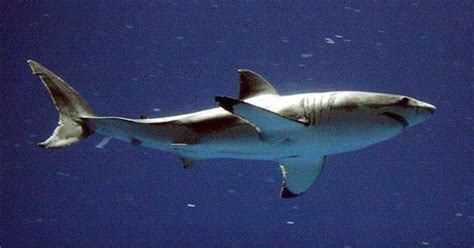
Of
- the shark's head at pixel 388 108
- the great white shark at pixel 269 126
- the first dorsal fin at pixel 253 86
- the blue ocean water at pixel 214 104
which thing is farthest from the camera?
the blue ocean water at pixel 214 104

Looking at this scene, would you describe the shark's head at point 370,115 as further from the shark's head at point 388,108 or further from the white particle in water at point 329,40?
the white particle in water at point 329,40

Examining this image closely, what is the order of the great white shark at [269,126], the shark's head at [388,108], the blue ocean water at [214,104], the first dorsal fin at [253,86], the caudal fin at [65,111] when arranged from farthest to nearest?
the blue ocean water at [214,104]
the caudal fin at [65,111]
the first dorsal fin at [253,86]
the great white shark at [269,126]
the shark's head at [388,108]

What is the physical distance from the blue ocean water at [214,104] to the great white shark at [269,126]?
8270mm

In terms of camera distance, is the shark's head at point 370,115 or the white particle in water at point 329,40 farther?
the white particle in water at point 329,40

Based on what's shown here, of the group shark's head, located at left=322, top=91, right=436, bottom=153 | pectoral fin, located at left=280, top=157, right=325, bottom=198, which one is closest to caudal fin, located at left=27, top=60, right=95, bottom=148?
pectoral fin, located at left=280, top=157, right=325, bottom=198

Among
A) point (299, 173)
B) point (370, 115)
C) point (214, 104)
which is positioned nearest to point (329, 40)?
point (214, 104)

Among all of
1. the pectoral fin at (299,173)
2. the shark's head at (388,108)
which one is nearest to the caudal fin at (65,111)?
the pectoral fin at (299,173)

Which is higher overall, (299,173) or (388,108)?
(388,108)

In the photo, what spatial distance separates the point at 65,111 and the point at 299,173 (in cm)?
242

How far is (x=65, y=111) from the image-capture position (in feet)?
19.6

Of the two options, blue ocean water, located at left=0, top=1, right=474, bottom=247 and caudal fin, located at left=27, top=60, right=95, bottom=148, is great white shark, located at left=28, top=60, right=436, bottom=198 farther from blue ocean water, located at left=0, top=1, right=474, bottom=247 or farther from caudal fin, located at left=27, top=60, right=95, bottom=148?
blue ocean water, located at left=0, top=1, right=474, bottom=247

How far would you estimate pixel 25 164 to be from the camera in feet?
55.3

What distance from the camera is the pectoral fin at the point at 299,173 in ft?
18.4

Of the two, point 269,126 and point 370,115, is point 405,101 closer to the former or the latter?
point 370,115
